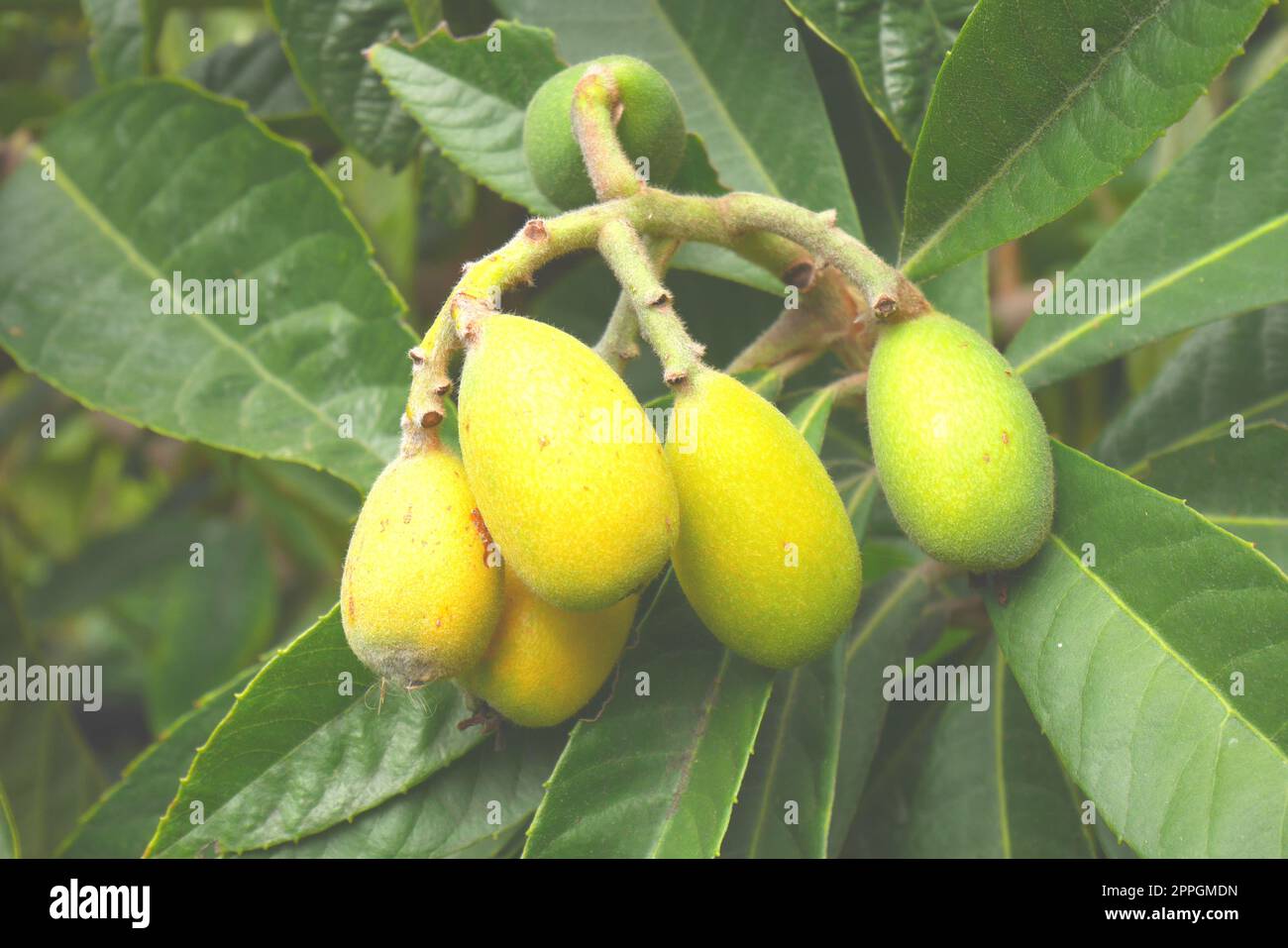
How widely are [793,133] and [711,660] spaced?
92 centimetres

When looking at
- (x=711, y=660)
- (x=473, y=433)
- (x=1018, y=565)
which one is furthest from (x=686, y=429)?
(x=1018, y=565)

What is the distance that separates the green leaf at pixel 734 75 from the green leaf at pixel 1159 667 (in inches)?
28.5

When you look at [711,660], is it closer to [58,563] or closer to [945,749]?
[945,749]

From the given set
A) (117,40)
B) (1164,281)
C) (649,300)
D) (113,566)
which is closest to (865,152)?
(1164,281)

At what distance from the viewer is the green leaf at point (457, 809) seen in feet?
5.24

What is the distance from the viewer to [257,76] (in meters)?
2.62

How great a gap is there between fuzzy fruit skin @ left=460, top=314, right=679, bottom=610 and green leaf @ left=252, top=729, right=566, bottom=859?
49 cm

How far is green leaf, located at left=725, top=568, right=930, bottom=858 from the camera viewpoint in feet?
5.13

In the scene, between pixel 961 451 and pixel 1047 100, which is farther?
pixel 1047 100

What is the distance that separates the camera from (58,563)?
3.81 m

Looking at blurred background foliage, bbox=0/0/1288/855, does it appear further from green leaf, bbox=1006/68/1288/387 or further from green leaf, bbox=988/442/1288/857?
green leaf, bbox=988/442/1288/857

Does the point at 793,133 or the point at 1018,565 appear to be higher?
the point at 793,133

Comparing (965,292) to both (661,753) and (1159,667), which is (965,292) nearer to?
(1159,667)

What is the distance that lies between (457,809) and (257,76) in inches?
69.4
